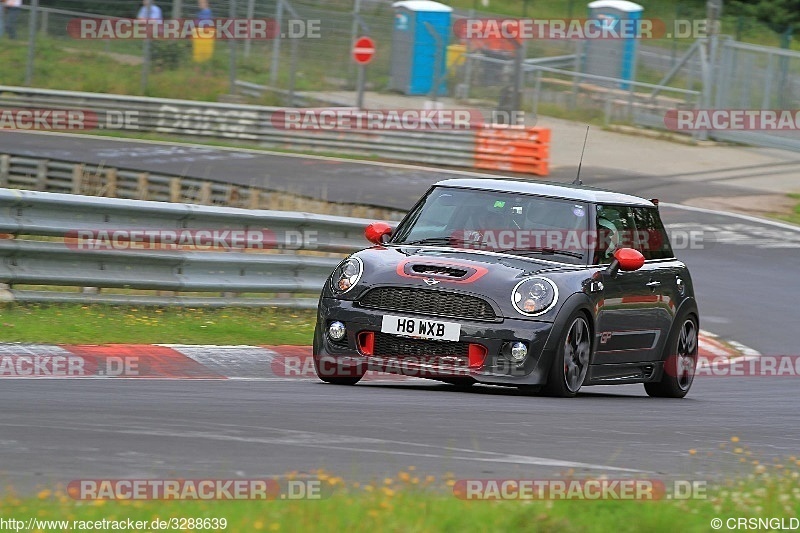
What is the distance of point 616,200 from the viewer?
414 inches

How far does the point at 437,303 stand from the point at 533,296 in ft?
1.96

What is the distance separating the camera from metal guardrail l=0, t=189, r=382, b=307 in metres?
10.9

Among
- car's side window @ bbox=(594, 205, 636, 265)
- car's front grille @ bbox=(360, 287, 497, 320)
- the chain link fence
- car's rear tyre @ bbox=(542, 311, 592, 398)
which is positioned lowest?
car's rear tyre @ bbox=(542, 311, 592, 398)

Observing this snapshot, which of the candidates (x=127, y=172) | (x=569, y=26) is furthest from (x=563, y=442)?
(x=569, y=26)

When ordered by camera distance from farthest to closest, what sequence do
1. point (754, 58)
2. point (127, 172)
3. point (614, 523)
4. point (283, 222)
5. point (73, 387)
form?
1. point (754, 58)
2. point (127, 172)
3. point (283, 222)
4. point (73, 387)
5. point (614, 523)

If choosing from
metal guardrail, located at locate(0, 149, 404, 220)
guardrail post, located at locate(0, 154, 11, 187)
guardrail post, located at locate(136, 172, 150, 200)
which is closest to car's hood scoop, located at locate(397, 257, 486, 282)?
metal guardrail, located at locate(0, 149, 404, 220)

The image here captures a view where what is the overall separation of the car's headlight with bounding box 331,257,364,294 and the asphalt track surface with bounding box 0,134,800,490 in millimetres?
649

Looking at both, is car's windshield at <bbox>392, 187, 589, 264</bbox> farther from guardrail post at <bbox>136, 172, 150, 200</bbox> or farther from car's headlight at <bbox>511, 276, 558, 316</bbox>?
guardrail post at <bbox>136, 172, 150, 200</bbox>

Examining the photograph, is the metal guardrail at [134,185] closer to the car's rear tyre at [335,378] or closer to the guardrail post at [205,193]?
the guardrail post at [205,193]

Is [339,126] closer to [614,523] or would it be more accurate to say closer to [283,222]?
[283,222]

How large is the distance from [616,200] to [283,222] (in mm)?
3187

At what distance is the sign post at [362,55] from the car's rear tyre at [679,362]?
2052cm

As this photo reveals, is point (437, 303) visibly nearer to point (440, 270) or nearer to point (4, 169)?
point (440, 270)

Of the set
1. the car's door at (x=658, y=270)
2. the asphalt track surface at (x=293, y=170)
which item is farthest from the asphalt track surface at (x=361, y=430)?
the asphalt track surface at (x=293, y=170)
